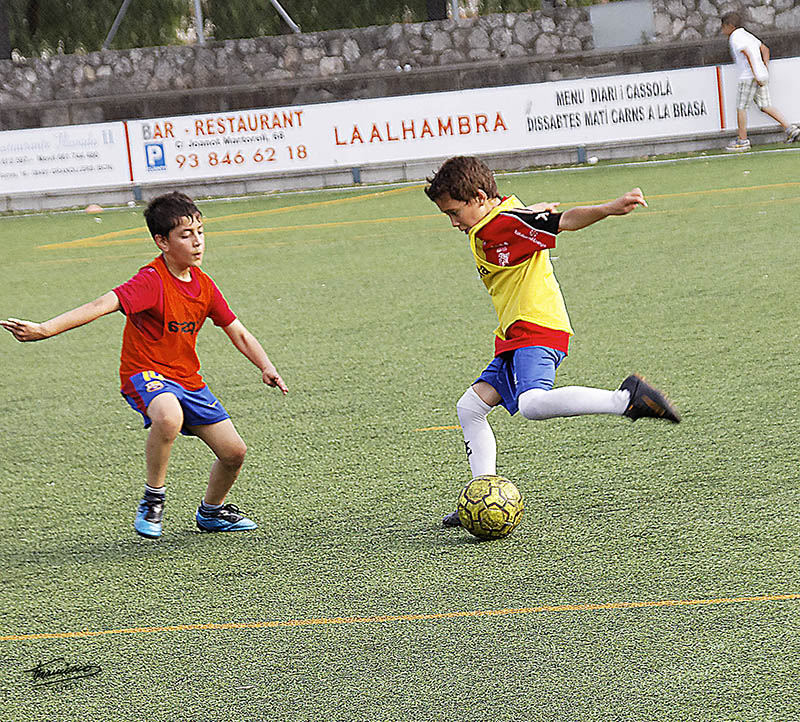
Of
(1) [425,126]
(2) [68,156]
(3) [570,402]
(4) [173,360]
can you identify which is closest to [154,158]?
(2) [68,156]

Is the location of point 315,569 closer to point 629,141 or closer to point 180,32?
point 629,141

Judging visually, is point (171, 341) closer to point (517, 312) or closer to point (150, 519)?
A: point (150, 519)

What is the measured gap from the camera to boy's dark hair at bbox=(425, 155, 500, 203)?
4742 millimetres

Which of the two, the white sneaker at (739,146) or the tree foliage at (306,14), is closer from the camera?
the white sneaker at (739,146)

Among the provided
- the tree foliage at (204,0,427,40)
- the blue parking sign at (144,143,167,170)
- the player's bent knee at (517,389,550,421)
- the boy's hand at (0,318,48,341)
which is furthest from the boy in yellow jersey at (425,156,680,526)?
the tree foliage at (204,0,427,40)

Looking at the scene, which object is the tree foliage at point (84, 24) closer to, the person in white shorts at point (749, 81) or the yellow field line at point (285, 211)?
the yellow field line at point (285, 211)

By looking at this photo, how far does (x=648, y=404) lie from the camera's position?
14.8 ft

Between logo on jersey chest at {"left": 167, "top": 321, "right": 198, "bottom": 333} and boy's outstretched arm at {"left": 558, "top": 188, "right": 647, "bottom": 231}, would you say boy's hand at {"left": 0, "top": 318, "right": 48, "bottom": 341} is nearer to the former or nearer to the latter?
logo on jersey chest at {"left": 167, "top": 321, "right": 198, "bottom": 333}

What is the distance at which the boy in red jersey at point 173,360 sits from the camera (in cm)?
470

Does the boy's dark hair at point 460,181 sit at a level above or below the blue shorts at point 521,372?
above

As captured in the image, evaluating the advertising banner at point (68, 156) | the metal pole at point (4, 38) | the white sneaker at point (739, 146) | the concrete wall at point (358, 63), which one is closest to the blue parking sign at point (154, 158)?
the advertising banner at point (68, 156)

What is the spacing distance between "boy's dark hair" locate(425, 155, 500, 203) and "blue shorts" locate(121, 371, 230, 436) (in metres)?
1.13

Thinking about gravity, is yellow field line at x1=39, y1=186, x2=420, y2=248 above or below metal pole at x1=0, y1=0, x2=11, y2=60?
below

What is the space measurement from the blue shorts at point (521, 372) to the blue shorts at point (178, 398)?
1034 millimetres
